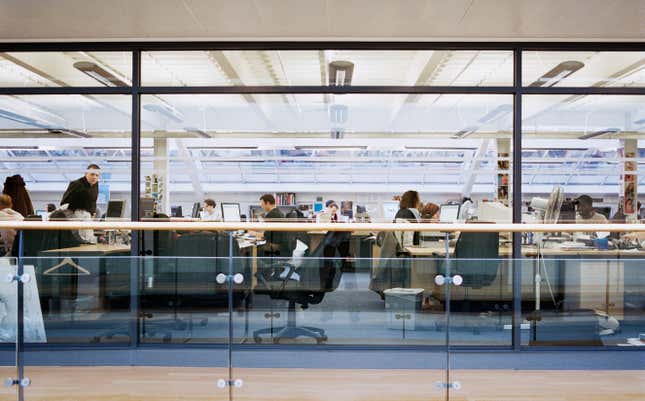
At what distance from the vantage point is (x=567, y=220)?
4848 millimetres

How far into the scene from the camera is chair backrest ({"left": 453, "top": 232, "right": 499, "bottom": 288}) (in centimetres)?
272

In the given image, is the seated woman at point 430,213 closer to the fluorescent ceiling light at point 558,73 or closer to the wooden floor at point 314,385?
the fluorescent ceiling light at point 558,73

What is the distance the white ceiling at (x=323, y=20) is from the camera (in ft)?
10.2

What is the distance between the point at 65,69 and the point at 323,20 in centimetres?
229

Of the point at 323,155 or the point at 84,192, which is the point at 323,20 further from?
the point at 323,155

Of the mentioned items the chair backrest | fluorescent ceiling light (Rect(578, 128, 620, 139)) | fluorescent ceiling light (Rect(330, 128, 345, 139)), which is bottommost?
the chair backrest

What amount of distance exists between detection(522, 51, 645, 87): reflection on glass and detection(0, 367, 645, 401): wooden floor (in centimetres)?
227

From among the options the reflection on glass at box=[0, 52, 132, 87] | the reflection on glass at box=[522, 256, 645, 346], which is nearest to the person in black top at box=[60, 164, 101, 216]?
the reflection on glass at box=[0, 52, 132, 87]

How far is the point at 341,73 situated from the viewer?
402cm

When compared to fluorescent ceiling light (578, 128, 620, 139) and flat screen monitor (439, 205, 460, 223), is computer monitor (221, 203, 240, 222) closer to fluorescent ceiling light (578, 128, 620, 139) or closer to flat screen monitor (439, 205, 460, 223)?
flat screen monitor (439, 205, 460, 223)

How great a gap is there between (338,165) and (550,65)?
10.1 m

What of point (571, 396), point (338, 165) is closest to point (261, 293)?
point (571, 396)

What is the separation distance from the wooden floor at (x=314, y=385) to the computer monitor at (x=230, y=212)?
4.40m

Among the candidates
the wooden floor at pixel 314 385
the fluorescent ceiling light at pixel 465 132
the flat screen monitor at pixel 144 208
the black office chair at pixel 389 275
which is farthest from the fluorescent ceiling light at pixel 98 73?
the fluorescent ceiling light at pixel 465 132
